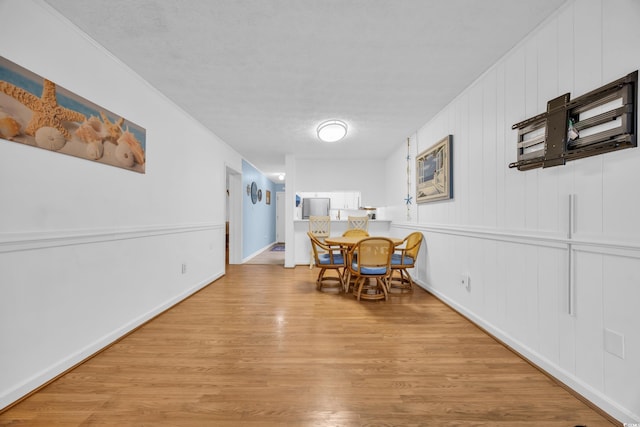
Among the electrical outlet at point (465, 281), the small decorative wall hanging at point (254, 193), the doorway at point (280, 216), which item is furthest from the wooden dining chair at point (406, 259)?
the doorway at point (280, 216)

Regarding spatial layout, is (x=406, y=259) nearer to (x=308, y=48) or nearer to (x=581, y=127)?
(x=581, y=127)

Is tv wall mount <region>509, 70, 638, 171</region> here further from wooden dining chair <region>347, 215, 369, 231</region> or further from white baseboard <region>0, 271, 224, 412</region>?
wooden dining chair <region>347, 215, 369, 231</region>

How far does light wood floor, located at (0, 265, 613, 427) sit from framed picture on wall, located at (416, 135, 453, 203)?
61.8 inches

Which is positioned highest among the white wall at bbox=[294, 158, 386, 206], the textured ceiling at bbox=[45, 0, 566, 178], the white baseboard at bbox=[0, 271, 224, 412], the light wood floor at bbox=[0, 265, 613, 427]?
the textured ceiling at bbox=[45, 0, 566, 178]

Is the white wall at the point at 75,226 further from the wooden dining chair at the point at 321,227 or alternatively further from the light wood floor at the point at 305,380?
the wooden dining chair at the point at 321,227

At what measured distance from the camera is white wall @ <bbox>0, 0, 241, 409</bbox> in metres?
1.54

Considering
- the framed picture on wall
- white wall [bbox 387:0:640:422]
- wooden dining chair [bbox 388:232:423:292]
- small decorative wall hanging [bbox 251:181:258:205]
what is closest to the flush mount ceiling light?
the framed picture on wall

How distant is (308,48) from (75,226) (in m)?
2.26

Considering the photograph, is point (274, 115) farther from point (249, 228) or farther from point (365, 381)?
point (249, 228)

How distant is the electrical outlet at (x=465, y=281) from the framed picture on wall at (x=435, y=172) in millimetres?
941

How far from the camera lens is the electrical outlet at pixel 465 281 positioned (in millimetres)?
2795

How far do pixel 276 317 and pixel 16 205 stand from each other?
2.21 metres

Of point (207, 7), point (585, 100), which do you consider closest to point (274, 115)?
point (207, 7)

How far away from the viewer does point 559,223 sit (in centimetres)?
171
